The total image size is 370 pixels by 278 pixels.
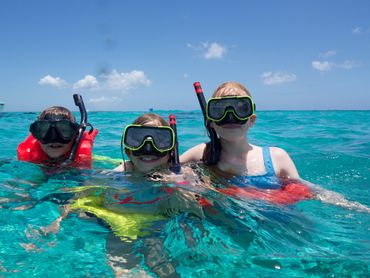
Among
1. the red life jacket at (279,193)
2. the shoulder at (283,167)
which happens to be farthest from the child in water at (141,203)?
the shoulder at (283,167)

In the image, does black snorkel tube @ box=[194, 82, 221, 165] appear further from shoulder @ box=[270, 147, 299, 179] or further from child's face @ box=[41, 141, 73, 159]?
child's face @ box=[41, 141, 73, 159]

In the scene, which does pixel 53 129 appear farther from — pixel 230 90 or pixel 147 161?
pixel 230 90

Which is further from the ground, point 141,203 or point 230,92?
point 230,92

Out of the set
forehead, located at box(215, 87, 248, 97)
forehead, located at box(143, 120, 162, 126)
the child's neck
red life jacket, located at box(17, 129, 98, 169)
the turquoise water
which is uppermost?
forehead, located at box(215, 87, 248, 97)

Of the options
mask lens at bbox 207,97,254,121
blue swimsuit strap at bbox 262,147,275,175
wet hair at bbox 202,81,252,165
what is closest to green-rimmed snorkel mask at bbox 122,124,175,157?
mask lens at bbox 207,97,254,121

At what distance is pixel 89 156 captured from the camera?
173 inches

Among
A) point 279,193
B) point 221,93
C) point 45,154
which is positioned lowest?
point 279,193

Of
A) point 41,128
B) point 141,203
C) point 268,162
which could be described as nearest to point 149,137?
point 141,203

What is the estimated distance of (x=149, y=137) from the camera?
3.07 metres

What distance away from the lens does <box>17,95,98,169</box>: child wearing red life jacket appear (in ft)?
12.9

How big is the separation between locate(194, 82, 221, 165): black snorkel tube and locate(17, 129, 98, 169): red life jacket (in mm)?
1613

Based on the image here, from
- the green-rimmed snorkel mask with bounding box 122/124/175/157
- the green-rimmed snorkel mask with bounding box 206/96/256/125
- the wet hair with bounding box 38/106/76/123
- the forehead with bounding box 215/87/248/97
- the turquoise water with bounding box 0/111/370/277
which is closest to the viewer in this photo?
the turquoise water with bounding box 0/111/370/277

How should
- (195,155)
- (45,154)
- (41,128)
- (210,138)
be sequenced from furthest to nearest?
1. (45,154)
2. (41,128)
3. (195,155)
4. (210,138)

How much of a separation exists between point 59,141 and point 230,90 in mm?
2058
